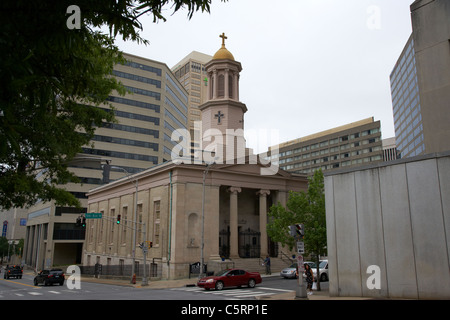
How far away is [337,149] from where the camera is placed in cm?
11400

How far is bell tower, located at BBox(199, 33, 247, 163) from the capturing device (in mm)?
42000

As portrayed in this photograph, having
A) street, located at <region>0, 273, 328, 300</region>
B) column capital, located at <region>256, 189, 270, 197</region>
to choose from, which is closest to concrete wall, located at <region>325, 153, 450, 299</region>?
street, located at <region>0, 273, 328, 300</region>

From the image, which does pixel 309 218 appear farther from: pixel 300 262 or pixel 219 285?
pixel 219 285

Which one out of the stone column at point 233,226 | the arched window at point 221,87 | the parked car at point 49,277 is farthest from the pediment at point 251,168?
the parked car at point 49,277

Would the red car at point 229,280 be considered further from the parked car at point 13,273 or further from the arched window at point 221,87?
the parked car at point 13,273

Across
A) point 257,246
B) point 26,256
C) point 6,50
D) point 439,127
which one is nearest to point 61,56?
point 6,50

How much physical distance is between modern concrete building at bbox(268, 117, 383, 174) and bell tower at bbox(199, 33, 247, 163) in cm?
5891

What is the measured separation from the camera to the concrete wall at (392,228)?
13.6m

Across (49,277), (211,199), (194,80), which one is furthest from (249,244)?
(194,80)

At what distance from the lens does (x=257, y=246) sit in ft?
143

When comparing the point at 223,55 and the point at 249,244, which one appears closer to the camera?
the point at 249,244

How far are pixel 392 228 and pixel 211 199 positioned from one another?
25412 millimetres

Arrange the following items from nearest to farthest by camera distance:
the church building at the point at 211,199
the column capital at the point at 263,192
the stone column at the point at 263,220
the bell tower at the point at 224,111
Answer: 1. the church building at the point at 211,199
2. the stone column at the point at 263,220
3. the bell tower at the point at 224,111
4. the column capital at the point at 263,192

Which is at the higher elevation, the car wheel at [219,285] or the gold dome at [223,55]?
the gold dome at [223,55]
